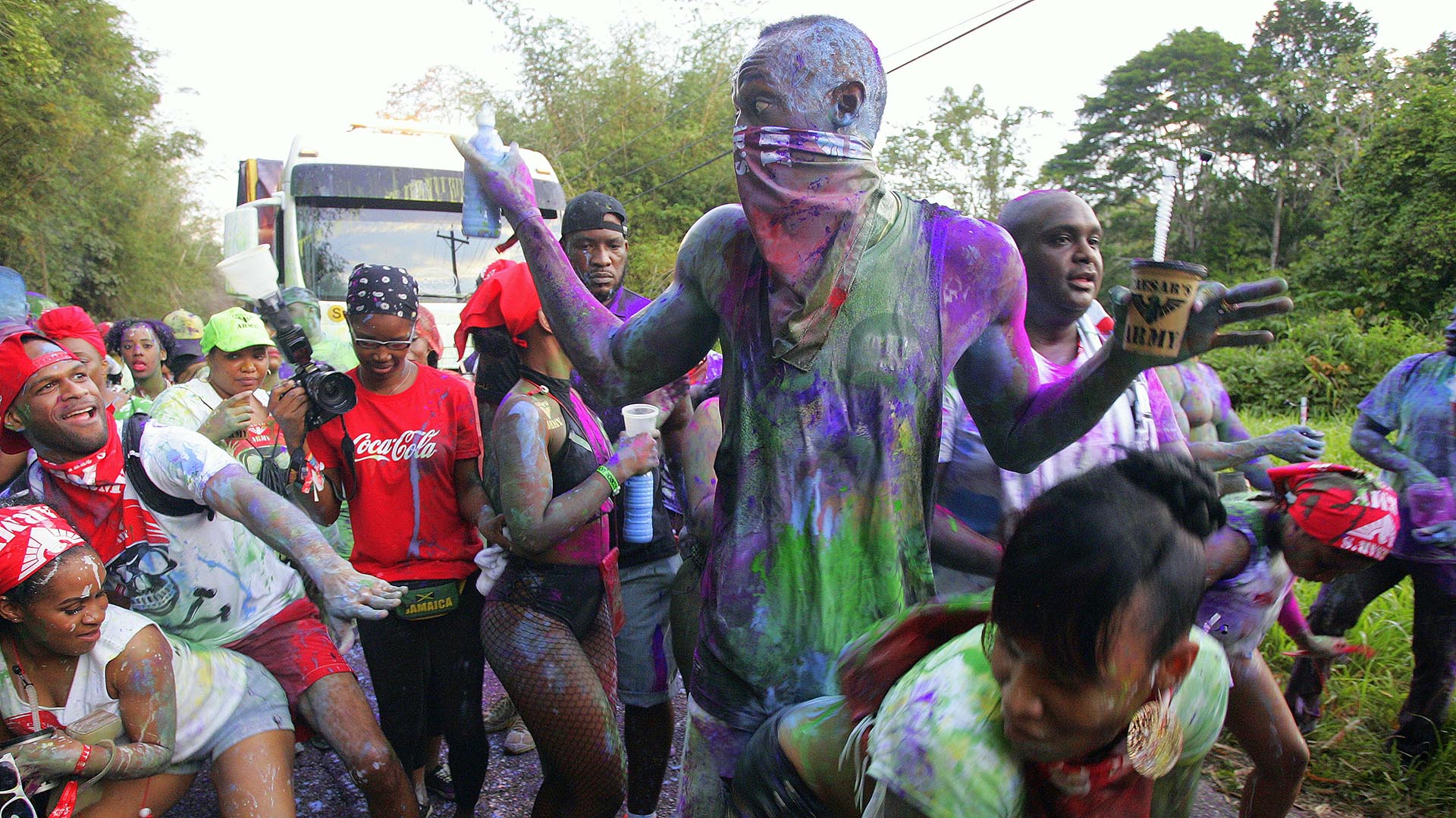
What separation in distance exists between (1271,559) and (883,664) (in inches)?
76.4

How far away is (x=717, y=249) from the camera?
181cm

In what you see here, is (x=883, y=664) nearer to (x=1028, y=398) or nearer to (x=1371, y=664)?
(x=1028, y=398)

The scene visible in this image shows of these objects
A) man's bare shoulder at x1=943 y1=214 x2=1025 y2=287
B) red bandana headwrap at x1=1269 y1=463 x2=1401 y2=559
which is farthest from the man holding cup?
man's bare shoulder at x1=943 y1=214 x2=1025 y2=287

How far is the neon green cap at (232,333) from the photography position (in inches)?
178

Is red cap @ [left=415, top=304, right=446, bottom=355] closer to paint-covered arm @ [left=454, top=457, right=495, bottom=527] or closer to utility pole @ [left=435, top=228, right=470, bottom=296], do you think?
paint-covered arm @ [left=454, top=457, right=495, bottom=527]

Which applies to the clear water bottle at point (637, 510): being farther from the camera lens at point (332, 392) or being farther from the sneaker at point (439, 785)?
the sneaker at point (439, 785)

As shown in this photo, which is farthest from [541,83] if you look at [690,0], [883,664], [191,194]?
[191,194]

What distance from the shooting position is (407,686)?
3162 millimetres

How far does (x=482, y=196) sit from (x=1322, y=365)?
14.3m

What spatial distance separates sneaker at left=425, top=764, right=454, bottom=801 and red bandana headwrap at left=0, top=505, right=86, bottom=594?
1.76 m

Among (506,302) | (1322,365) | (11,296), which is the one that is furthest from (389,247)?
(1322,365)

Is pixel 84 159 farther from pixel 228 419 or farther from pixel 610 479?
pixel 610 479

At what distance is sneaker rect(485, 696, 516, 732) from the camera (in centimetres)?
439

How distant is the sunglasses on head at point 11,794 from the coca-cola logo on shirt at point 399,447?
1.25 meters
